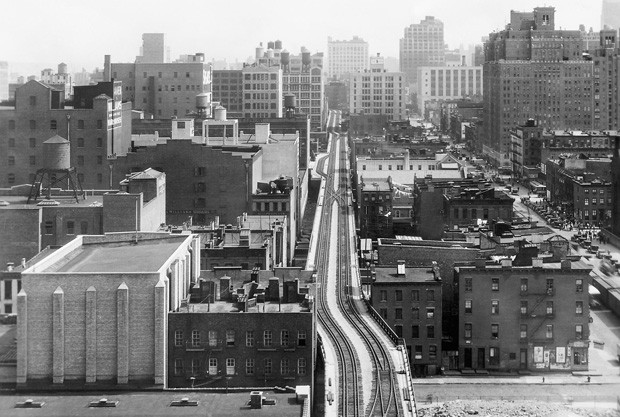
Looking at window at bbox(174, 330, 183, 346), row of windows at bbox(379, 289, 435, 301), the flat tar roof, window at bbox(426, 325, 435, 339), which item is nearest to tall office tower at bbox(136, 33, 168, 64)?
row of windows at bbox(379, 289, 435, 301)

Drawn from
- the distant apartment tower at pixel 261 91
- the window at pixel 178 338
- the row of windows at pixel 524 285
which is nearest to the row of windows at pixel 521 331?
the row of windows at pixel 524 285

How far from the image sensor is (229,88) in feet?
569

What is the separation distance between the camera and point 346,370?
52.7 meters

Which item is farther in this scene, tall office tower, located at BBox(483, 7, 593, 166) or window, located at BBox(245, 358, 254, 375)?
tall office tower, located at BBox(483, 7, 593, 166)

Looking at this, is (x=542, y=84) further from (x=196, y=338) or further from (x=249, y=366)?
(x=196, y=338)

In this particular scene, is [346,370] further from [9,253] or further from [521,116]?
[521,116]

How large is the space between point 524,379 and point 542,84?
11976cm

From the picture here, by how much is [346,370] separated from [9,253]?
61.1 feet

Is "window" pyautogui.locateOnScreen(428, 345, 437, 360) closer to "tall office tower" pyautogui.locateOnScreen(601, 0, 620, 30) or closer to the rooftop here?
the rooftop

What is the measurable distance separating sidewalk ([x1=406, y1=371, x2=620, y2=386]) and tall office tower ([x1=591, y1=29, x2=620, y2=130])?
387 feet

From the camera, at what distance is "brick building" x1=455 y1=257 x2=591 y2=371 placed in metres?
67.2

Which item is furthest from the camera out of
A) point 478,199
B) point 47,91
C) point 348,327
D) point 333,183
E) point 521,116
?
point 521,116

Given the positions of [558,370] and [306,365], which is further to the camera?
[558,370]

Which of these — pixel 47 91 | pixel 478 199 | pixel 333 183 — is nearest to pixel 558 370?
pixel 478 199
